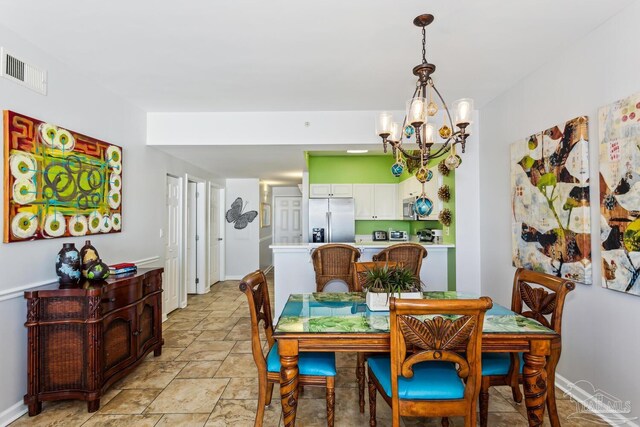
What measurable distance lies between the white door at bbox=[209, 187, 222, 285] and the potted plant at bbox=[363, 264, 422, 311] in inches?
185

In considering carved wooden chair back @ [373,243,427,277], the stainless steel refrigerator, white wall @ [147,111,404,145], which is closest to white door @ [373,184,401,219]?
the stainless steel refrigerator

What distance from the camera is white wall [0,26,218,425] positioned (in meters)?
2.22

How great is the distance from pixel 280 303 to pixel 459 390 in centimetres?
278

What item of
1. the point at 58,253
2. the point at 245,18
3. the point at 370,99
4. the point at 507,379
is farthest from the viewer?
the point at 370,99

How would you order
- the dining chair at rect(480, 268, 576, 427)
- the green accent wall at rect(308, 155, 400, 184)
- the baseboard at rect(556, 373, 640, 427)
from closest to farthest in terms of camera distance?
1. the dining chair at rect(480, 268, 576, 427)
2. the baseboard at rect(556, 373, 640, 427)
3. the green accent wall at rect(308, 155, 400, 184)

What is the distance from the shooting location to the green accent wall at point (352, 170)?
19.7 ft

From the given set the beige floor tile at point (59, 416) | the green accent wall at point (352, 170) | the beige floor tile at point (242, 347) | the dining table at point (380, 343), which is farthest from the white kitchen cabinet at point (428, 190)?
the beige floor tile at point (59, 416)

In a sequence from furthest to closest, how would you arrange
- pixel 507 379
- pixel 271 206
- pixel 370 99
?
pixel 271 206, pixel 370 99, pixel 507 379

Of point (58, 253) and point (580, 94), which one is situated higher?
point (580, 94)

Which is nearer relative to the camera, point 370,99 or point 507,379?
point 507,379

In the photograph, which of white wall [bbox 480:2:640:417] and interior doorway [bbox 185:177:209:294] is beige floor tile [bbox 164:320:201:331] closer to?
interior doorway [bbox 185:177:209:294]

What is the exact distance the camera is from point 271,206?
351 inches

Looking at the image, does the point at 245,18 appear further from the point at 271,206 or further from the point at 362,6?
the point at 271,206

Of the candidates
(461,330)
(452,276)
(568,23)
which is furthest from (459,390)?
(452,276)
